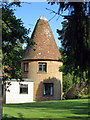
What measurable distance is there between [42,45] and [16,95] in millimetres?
8518

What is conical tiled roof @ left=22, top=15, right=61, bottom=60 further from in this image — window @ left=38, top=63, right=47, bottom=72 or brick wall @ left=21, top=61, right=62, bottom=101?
window @ left=38, top=63, right=47, bottom=72

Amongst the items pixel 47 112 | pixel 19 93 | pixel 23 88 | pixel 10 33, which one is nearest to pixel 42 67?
pixel 23 88

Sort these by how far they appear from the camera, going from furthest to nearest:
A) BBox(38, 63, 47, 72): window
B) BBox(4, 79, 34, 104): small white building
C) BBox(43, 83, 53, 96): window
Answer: BBox(38, 63, 47, 72): window → BBox(43, 83, 53, 96): window → BBox(4, 79, 34, 104): small white building

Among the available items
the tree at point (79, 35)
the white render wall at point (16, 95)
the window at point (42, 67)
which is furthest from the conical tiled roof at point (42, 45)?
the tree at point (79, 35)

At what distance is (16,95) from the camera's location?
33.6 m

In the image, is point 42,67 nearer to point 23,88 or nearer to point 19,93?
point 23,88

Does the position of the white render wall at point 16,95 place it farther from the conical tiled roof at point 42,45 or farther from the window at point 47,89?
the conical tiled roof at point 42,45

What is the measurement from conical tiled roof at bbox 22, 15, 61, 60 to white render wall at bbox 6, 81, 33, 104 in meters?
4.41

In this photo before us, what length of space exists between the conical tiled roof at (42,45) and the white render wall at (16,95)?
4412 mm

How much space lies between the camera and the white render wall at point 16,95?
108 feet

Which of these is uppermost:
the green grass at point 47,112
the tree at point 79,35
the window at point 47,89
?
the tree at point 79,35

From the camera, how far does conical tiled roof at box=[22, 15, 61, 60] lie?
35500 millimetres

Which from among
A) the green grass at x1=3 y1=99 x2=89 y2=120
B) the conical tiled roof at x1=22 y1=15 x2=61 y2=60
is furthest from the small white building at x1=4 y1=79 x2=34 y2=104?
the green grass at x1=3 y1=99 x2=89 y2=120

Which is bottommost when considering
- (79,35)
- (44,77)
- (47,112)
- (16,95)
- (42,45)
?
(47,112)
